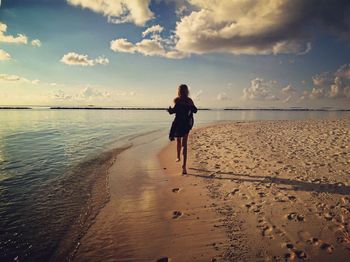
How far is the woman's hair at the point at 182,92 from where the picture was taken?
8.12 metres

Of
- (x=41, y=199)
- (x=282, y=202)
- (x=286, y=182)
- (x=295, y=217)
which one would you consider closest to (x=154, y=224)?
(x=295, y=217)

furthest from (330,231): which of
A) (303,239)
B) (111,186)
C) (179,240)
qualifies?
(111,186)

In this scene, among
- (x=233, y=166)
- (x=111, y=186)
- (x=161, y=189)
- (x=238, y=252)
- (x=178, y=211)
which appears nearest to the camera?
(x=238, y=252)

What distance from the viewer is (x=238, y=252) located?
3.89 m

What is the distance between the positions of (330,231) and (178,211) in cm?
311

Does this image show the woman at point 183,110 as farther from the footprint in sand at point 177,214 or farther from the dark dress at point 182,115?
the footprint in sand at point 177,214

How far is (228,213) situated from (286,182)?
8.95 ft

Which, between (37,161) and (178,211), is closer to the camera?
(178,211)

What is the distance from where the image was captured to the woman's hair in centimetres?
812

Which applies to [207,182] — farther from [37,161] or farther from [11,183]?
[37,161]

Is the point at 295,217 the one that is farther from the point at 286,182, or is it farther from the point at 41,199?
the point at 41,199

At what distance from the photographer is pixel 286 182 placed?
272 inches

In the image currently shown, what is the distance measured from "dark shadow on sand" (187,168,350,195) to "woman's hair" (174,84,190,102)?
9.32ft

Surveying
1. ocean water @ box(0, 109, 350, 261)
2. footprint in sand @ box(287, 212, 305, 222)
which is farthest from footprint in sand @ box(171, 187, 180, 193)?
footprint in sand @ box(287, 212, 305, 222)
